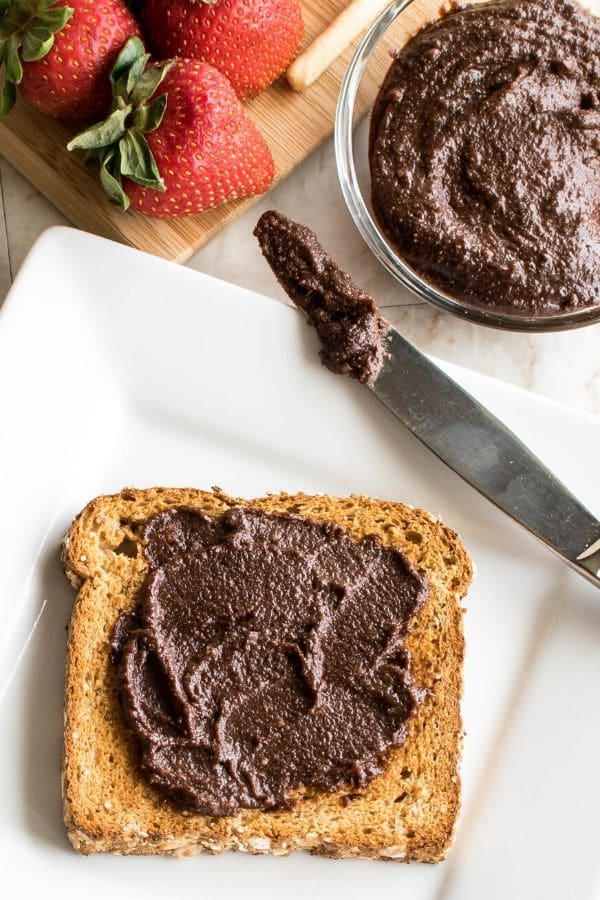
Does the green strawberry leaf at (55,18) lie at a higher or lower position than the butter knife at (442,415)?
higher

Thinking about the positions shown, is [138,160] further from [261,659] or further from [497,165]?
[261,659]

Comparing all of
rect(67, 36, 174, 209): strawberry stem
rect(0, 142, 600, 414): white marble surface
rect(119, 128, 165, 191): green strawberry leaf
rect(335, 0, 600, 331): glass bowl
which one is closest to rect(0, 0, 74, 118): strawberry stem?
rect(67, 36, 174, 209): strawberry stem

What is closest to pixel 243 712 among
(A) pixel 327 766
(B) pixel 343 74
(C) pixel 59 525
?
(A) pixel 327 766

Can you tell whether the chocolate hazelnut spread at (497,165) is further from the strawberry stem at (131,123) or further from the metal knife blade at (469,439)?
the strawberry stem at (131,123)

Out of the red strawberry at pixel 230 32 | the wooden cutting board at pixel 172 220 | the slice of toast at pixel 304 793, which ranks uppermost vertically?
the red strawberry at pixel 230 32

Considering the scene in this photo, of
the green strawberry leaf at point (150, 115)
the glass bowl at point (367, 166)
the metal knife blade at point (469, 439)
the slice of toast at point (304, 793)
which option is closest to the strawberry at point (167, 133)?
the green strawberry leaf at point (150, 115)

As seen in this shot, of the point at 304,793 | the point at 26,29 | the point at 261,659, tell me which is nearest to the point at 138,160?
the point at 26,29
